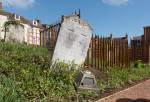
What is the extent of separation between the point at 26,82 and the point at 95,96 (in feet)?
6.33

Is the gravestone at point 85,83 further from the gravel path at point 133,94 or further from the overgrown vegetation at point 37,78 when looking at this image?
the gravel path at point 133,94

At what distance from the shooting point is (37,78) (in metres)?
9.35

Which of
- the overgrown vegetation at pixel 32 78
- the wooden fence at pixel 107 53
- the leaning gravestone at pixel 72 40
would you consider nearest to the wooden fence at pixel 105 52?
the wooden fence at pixel 107 53

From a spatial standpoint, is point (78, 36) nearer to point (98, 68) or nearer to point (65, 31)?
→ point (65, 31)

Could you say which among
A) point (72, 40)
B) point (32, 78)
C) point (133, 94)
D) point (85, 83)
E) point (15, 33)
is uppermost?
point (15, 33)

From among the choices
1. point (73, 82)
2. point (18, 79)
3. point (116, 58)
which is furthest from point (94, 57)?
point (18, 79)

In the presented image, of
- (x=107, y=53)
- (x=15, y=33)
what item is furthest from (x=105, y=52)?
(x=15, y=33)

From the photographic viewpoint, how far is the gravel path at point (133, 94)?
1009 cm

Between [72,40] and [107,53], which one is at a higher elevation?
[72,40]

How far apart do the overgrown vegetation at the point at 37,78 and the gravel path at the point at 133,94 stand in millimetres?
400

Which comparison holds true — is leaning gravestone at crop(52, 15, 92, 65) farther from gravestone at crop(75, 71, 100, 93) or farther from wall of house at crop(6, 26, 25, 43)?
wall of house at crop(6, 26, 25, 43)

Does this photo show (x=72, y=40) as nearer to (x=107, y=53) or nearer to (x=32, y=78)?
(x=32, y=78)

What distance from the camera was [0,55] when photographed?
11141mm

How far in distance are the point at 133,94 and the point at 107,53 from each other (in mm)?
3634
